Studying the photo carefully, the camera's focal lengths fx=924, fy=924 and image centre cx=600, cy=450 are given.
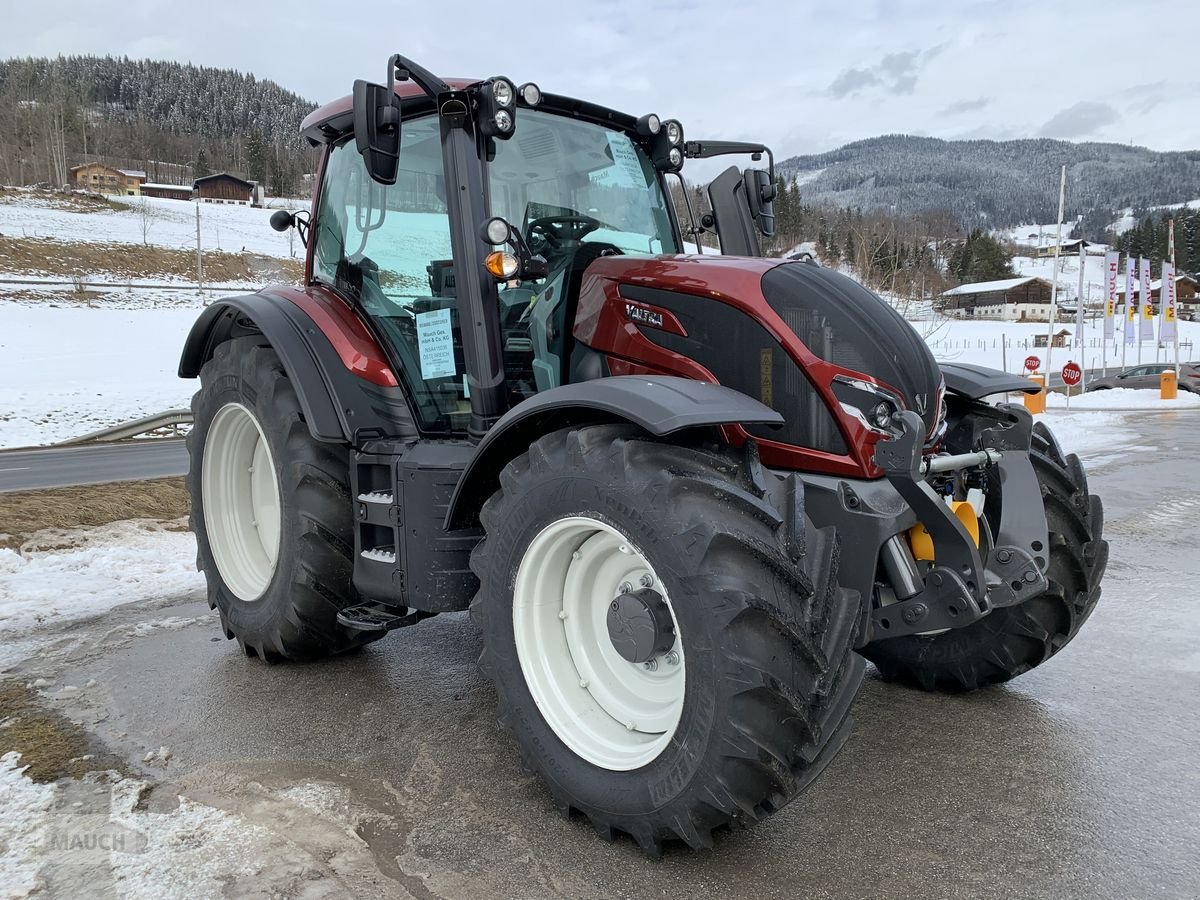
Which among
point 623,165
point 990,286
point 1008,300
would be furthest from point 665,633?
point 990,286

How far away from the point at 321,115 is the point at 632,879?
3396 mm

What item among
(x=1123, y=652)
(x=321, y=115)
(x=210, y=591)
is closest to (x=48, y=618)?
(x=210, y=591)

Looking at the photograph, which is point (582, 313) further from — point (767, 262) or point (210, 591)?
point (210, 591)

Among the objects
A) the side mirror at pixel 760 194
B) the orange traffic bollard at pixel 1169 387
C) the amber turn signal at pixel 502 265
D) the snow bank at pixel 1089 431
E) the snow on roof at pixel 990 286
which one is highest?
the snow on roof at pixel 990 286

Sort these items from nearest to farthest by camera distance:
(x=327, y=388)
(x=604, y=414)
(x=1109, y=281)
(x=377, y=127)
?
1. (x=604, y=414)
2. (x=377, y=127)
3. (x=327, y=388)
4. (x=1109, y=281)

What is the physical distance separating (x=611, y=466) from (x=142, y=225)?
67.5m

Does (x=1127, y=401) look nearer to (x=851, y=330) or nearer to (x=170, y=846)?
(x=851, y=330)

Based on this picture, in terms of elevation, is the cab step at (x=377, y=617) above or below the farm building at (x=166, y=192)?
below

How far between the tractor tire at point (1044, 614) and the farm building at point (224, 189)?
4213 inches

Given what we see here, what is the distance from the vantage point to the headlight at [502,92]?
129 inches

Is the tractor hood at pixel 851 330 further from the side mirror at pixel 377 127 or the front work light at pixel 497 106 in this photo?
the side mirror at pixel 377 127

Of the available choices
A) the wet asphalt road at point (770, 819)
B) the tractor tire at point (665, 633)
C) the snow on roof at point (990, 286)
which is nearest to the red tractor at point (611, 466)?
the tractor tire at point (665, 633)

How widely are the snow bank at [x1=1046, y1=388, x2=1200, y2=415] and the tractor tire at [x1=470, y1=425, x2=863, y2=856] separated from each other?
2015cm

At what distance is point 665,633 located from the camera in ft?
8.46
